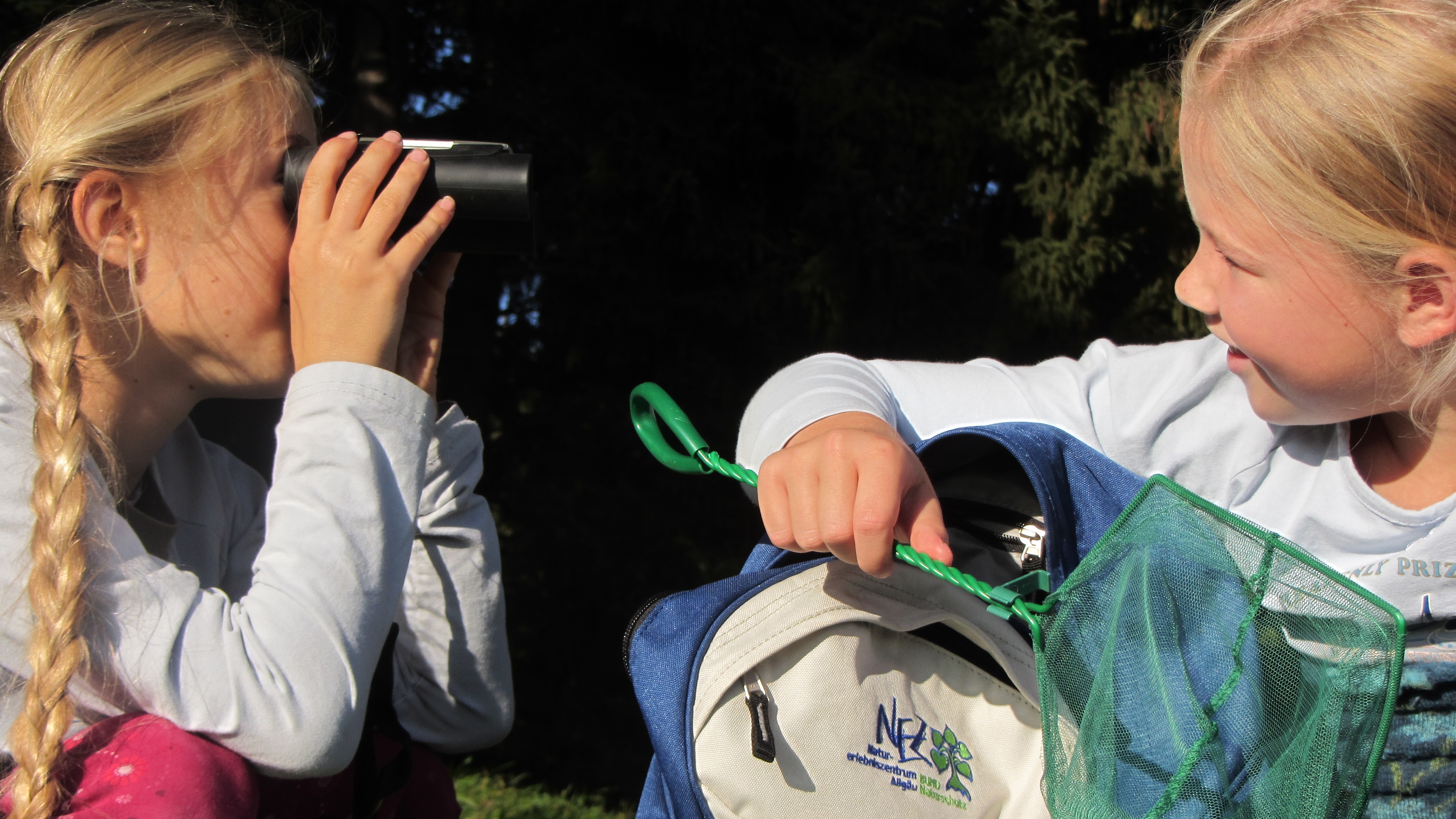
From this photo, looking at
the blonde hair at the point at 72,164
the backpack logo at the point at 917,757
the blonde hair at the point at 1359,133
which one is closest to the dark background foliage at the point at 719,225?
the blonde hair at the point at 72,164

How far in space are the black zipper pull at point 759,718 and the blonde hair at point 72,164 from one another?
571 millimetres

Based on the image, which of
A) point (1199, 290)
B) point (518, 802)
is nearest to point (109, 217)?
point (1199, 290)

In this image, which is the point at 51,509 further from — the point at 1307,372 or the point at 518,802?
the point at 518,802

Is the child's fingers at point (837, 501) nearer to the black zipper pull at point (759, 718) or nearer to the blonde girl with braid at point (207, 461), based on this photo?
the black zipper pull at point (759, 718)

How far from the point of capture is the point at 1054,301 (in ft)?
9.41

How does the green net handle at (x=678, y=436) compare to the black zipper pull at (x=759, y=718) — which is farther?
the green net handle at (x=678, y=436)

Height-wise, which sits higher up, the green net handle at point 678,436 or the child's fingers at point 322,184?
the child's fingers at point 322,184

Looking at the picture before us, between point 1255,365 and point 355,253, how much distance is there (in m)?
0.91

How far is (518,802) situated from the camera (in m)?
2.35

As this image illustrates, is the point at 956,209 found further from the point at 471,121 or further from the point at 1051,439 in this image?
the point at 1051,439

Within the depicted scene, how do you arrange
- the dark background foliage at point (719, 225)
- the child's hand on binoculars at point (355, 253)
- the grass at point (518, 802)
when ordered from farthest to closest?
1. the dark background foliage at point (719, 225)
2. the grass at point (518, 802)
3. the child's hand on binoculars at point (355, 253)

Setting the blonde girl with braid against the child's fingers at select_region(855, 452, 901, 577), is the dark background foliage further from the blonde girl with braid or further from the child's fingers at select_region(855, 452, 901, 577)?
the child's fingers at select_region(855, 452, 901, 577)

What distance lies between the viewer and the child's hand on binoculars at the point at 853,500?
2.84ft

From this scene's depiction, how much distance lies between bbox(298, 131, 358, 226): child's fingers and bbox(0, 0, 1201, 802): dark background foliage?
1.63m
